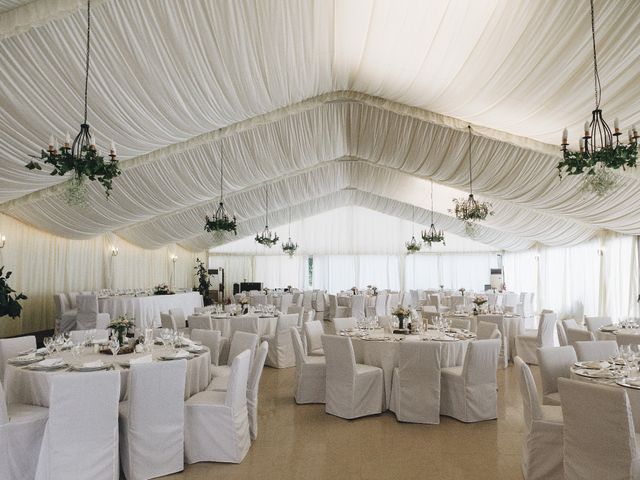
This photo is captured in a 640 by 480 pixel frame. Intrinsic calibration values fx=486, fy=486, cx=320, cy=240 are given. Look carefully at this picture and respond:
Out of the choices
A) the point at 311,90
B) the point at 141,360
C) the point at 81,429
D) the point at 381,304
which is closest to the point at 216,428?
the point at 141,360

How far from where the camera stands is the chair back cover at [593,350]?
16.6 ft

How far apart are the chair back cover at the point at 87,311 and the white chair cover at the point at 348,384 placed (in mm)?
8163

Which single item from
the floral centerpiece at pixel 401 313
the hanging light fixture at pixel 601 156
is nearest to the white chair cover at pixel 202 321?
the floral centerpiece at pixel 401 313

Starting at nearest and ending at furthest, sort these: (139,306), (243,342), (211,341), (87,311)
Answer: (243,342)
(211,341)
(87,311)
(139,306)

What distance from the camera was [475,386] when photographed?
5.32 m

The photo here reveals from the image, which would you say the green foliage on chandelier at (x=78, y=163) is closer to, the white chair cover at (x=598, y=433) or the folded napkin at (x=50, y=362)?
the folded napkin at (x=50, y=362)

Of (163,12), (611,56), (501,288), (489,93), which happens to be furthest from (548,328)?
(501,288)

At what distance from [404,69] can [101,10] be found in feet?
13.7

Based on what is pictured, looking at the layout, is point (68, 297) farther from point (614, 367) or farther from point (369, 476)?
point (614, 367)

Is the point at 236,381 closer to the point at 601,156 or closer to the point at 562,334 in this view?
the point at 601,156

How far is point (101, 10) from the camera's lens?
16.6 feet

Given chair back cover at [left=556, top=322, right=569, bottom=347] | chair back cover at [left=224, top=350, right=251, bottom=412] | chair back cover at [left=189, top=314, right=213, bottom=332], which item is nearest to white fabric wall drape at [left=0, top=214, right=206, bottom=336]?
chair back cover at [left=189, top=314, right=213, bottom=332]

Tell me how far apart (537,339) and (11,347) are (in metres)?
7.77

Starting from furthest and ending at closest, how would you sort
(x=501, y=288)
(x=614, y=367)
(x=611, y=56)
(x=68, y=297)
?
(x=501, y=288), (x=68, y=297), (x=611, y=56), (x=614, y=367)
